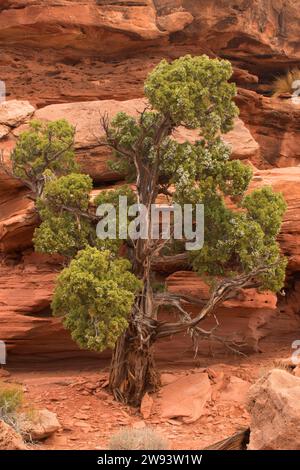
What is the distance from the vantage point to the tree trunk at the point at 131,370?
1420cm

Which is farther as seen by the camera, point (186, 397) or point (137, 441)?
point (186, 397)

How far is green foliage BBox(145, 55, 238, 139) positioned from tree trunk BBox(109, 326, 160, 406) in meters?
4.07

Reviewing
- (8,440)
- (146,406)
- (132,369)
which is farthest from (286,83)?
(8,440)

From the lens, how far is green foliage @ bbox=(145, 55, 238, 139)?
528 inches

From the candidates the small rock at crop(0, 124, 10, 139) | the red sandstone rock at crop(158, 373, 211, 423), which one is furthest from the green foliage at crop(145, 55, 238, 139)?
the red sandstone rock at crop(158, 373, 211, 423)

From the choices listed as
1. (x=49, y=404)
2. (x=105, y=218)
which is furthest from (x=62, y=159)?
(x=49, y=404)

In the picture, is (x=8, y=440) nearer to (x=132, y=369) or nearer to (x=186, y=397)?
(x=132, y=369)

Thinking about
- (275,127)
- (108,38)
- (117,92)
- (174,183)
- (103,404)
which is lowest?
(103,404)

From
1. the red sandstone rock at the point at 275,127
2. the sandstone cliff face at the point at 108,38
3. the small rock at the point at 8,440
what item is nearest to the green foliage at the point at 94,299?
the small rock at the point at 8,440

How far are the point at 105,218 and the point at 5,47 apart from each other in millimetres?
8556

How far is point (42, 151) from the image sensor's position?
14.8 meters

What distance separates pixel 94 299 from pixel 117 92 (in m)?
9.55

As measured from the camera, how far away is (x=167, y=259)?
14.6 meters

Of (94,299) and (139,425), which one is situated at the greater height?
(94,299)
